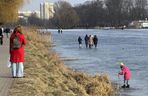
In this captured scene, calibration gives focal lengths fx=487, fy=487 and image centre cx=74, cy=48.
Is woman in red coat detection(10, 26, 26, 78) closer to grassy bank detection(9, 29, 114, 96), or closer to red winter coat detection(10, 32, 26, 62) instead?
red winter coat detection(10, 32, 26, 62)

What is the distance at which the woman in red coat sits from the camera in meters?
14.7

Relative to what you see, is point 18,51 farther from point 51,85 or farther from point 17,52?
point 51,85

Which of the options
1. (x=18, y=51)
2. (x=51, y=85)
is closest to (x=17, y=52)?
(x=18, y=51)

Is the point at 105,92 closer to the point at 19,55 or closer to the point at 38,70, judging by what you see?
the point at 38,70

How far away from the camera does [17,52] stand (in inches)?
585

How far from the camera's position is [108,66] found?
102 ft

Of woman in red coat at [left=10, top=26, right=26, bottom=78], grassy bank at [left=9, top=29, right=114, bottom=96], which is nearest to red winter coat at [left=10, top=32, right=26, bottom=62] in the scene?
woman in red coat at [left=10, top=26, right=26, bottom=78]

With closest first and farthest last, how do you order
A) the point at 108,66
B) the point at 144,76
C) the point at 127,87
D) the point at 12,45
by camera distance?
the point at 12,45
the point at 127,87
the point at 144,76
the point at 108,66

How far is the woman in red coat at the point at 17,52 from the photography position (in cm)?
1466

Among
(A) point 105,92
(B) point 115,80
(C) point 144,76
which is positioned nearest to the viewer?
(A) point 105,92

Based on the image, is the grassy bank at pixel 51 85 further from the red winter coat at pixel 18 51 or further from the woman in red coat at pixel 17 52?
the red winter coat at pixel 18 51

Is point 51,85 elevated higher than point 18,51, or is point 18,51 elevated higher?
point 18,51

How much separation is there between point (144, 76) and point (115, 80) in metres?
2.26

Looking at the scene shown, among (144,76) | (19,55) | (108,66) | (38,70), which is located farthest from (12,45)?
(108,66)
